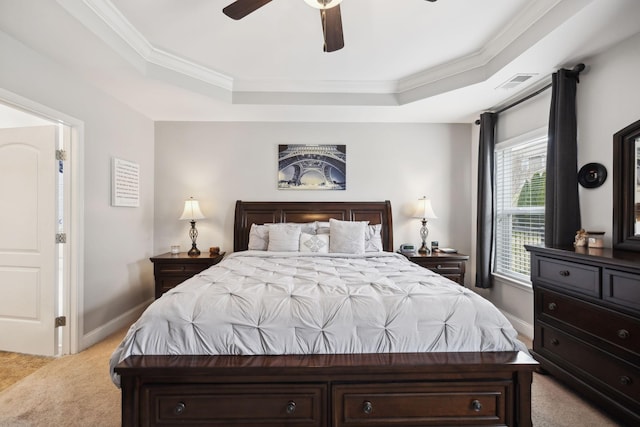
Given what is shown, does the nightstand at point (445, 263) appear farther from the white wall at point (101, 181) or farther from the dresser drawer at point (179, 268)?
the white wall at point (101, 181)

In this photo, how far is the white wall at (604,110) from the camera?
2.06 m

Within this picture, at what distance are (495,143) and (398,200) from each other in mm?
1335

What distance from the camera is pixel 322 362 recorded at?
146cm

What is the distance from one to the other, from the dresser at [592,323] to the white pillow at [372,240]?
5.12 feet

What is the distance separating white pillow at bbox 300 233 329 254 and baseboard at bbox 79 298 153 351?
2.14 meters

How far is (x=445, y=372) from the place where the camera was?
4.78ft

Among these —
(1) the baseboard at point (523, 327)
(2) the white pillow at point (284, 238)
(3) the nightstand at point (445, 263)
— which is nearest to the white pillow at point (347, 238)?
(2) the white pillow at point (284, 238)

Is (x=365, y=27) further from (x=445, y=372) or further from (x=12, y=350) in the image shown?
(x=12, y=350)

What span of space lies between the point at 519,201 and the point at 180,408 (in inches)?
141

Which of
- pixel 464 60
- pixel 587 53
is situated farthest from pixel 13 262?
pixel 587 53

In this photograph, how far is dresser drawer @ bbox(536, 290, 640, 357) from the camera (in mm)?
1612

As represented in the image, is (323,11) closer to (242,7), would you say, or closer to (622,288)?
(242,7)

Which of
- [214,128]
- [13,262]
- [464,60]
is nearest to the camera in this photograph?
[13,262]

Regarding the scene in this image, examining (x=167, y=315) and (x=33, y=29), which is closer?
(x=167, y=315)
